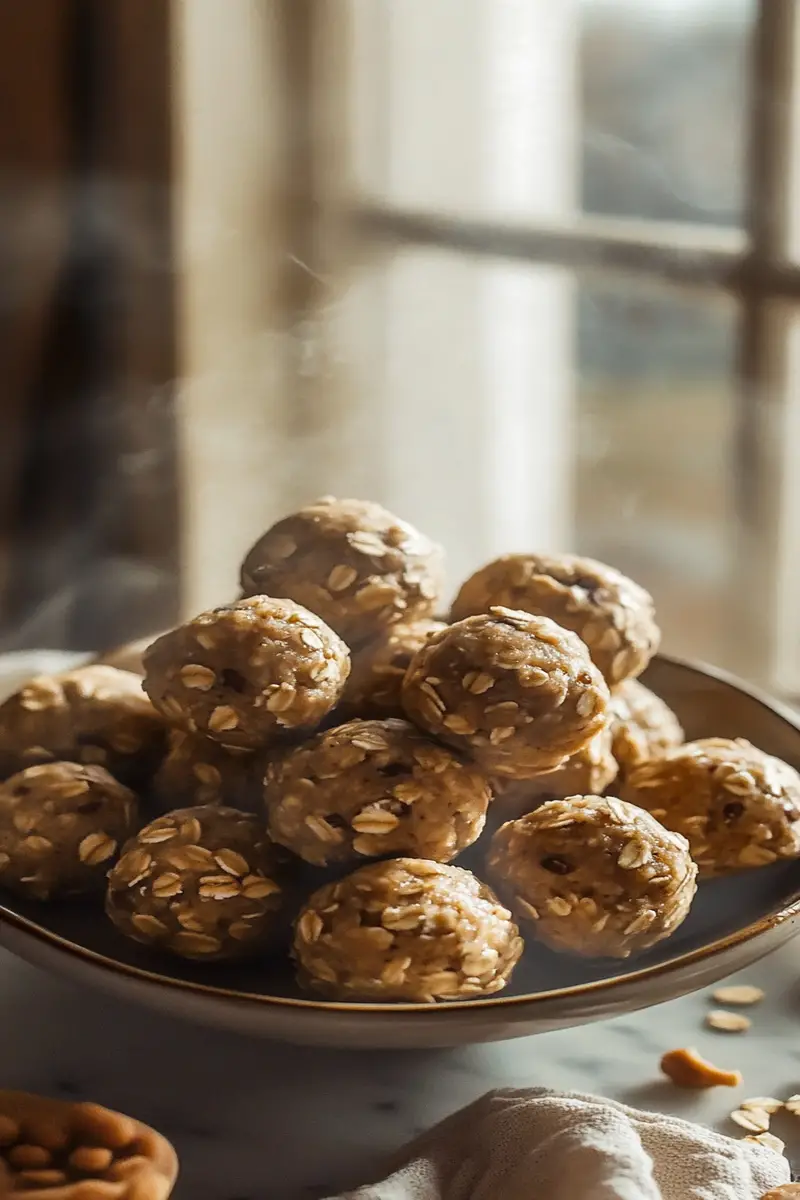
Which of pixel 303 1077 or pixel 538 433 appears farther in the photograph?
pixel 538 433

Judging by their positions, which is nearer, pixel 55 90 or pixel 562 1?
pixel 562 1

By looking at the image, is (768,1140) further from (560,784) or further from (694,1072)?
(560,784)

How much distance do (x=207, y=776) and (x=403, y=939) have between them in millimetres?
163

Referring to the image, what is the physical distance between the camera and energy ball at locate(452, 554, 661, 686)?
766 mm

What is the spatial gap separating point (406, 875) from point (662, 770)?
19 cm

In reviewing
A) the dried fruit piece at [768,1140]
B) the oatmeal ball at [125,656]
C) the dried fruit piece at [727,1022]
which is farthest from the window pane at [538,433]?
the dried fruit piece at [768,1140]

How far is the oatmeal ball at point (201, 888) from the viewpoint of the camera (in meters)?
0.66

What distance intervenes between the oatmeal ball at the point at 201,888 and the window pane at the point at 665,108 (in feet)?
3.20

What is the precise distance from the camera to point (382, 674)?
749 mm

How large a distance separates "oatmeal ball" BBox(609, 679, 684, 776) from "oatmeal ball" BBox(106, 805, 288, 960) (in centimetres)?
22

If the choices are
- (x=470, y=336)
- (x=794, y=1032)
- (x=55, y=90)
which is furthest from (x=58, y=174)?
(x=794, y=1032)

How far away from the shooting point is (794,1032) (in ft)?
2.52

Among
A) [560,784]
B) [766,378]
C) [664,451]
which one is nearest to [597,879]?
[560,784]

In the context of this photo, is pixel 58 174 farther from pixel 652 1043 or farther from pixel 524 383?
pixel 652 1043
